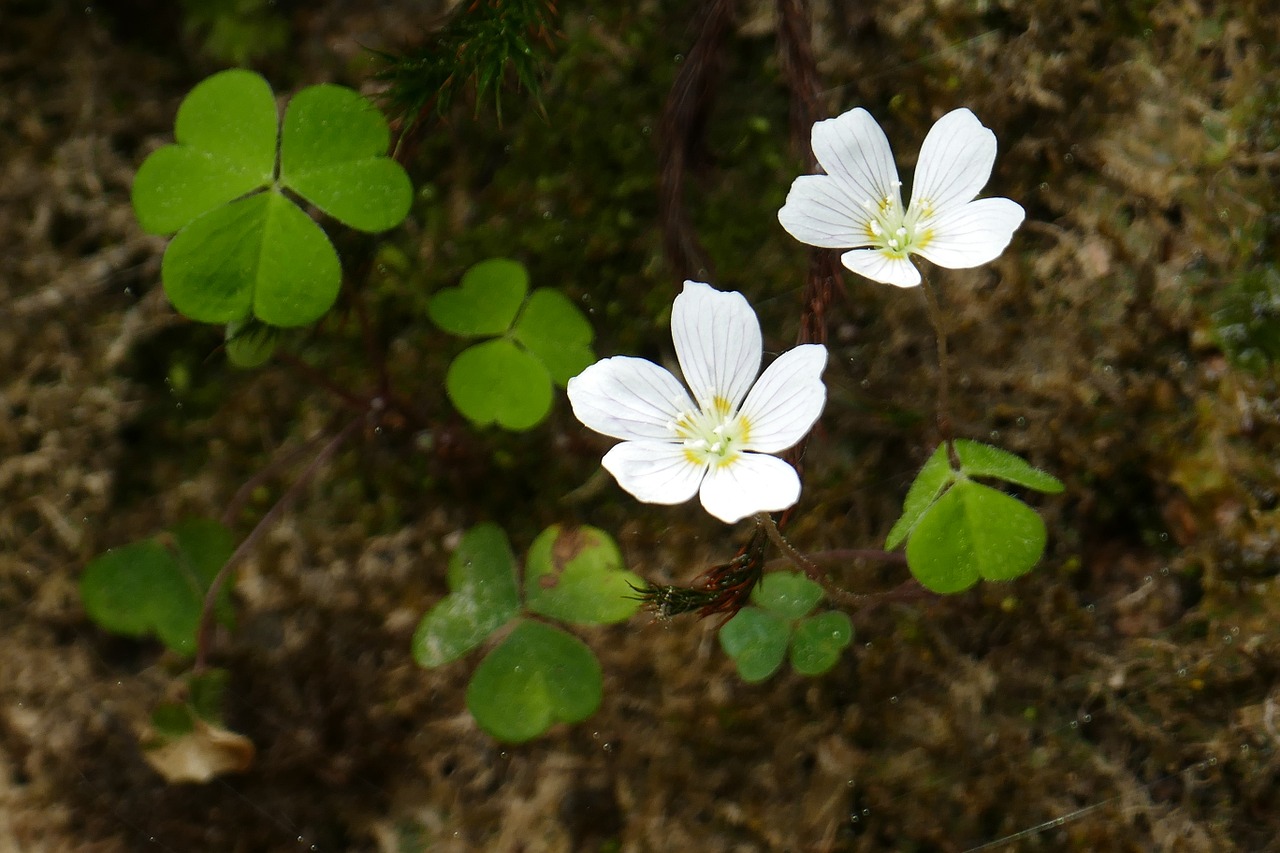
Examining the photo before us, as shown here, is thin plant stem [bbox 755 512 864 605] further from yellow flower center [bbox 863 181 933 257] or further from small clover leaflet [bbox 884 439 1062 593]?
yellow flower center [bbox 863 181 933 257]

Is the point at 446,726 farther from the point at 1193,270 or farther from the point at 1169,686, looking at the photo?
the point at 1193,270

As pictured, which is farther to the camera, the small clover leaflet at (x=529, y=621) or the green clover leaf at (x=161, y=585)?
the green clover leaf at (x=161, y=585)

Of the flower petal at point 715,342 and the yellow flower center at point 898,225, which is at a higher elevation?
the yellow flower center at point 898,225

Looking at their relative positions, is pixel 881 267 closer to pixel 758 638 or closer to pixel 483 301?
pixel 758 638

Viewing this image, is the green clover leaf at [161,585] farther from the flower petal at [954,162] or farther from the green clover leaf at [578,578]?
the flower petal at [954,162]

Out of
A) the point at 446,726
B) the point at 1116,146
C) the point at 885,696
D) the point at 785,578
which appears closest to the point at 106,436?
the point at 446,726

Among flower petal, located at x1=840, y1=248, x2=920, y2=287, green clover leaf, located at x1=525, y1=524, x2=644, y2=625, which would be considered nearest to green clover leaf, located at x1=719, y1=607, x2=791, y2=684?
green clover leaf, located at x1=525, y1=524, x2=644, y2=625

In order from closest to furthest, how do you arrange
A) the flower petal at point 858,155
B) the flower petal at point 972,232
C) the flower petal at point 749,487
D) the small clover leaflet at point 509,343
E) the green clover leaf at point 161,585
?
the flower petal at point 749,487, the flower petal at point 972,232, the flower petal at point 858,155, the small clover leaflet at point 509,343, the green clover leaf at point 161,585

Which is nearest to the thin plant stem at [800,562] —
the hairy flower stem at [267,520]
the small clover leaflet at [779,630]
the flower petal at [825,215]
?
the small clover leaflet at [779,630]
